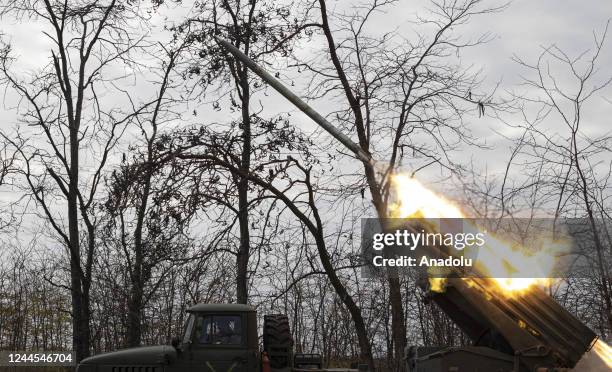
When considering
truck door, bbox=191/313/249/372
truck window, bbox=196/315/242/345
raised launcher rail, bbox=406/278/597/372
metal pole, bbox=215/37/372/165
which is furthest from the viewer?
metal pole, bbox=215/37/372/165

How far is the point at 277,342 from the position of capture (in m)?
11.2

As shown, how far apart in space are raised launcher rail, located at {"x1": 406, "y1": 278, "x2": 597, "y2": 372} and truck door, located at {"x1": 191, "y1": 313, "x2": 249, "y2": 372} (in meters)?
2.75

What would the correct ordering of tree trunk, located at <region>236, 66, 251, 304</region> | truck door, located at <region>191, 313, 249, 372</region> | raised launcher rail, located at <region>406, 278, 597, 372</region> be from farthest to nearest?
tree trunk, located at <region>236, 66, 251, 304</region> → truck door, located at <region>191, 313, 249, 372</region> → raised launcher rail, located at <region>406, 278, 597, 372</region>

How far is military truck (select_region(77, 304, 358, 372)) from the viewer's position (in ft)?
35.8

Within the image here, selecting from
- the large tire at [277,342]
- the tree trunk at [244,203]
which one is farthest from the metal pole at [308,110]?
the large tire at [277,342]

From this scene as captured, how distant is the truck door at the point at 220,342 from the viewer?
10914mm

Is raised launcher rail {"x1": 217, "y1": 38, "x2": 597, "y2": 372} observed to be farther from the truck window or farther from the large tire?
the truck window

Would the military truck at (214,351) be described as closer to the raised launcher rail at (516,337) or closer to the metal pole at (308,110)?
the raised launcher rail at (516,337)

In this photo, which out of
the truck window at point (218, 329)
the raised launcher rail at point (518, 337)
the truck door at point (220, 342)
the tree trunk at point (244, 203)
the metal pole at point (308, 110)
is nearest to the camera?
the raised launcher rail at point (518, 337)

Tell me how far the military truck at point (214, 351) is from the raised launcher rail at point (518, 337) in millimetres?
2289

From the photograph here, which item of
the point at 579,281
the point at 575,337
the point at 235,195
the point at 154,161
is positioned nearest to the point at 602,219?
the point at 579,281

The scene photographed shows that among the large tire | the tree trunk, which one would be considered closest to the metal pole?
the tree trunk

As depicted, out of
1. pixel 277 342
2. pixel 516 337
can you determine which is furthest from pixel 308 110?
pixel 516 337

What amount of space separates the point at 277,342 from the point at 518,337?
3746 mm
